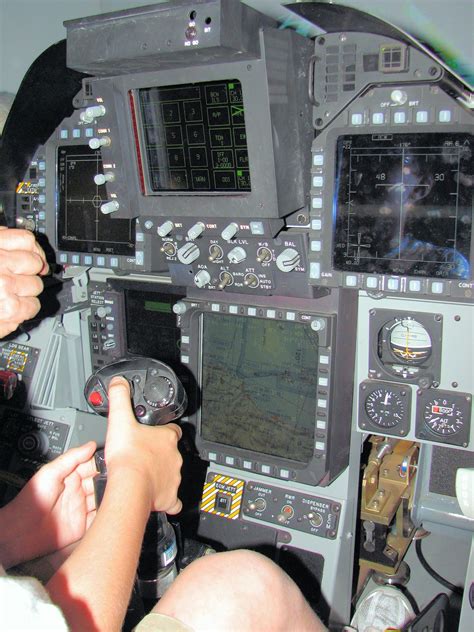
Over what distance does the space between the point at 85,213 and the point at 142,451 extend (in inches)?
68.5

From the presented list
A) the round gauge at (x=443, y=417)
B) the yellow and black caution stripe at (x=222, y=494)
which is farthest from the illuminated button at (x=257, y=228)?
the yellow and black caution stripe at (x=222, y=494)

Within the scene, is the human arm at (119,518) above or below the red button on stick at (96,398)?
below

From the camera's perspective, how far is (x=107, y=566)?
146 centimetres

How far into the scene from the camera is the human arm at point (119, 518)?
4.58 ft

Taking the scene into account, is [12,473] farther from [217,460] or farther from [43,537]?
[43,537]

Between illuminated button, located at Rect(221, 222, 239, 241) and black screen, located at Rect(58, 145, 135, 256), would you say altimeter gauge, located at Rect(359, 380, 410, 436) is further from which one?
black screen, located at Rect(58, 145, 135, 256)

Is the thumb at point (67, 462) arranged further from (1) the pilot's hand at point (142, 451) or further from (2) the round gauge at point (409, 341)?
(2) the round gauge at point (409, 341)

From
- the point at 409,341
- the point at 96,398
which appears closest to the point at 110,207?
the point at 96,398

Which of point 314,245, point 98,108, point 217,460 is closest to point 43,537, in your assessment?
point 217,460

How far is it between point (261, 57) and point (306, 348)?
1158 millimetres

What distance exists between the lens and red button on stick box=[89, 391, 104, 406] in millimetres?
1972

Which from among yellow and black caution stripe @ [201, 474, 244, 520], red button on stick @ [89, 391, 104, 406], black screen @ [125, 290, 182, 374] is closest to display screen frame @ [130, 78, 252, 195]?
black screen @ [125, 290, 182, 374]

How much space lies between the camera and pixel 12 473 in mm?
3617

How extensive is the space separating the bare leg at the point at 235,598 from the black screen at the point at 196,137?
131cm
